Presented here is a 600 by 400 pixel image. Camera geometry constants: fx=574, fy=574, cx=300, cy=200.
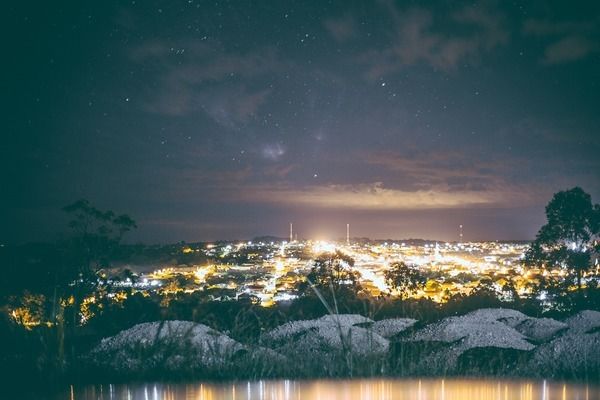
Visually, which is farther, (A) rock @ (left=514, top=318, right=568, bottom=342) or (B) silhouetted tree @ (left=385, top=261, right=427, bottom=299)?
(B) silhouetted tree @ (left=385, top=261, right=427, bottom=299)

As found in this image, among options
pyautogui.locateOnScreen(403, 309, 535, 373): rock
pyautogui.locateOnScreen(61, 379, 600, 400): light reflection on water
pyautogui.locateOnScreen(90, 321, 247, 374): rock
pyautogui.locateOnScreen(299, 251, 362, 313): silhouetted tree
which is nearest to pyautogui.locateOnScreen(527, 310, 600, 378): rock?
pyautogui.locateOnScreen(403, 309, 535, 373): rock

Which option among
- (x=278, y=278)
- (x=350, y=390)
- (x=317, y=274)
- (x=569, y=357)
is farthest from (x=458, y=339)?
(x=278, y=278)

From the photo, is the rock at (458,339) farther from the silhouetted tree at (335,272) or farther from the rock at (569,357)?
the silhouetted tree at (335,272)

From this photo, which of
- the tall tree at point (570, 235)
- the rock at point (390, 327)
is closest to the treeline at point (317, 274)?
the tall tree at point (570, 235)

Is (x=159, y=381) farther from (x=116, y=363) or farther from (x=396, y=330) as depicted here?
(x=396, y=330)

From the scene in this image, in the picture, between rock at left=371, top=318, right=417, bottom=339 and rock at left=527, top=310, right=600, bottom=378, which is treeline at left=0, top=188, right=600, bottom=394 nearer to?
rock at left=371, top=318, right=417, bottom=339

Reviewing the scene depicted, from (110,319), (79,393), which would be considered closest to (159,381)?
(79,393)

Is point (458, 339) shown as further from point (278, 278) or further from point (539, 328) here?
point (278, 278)

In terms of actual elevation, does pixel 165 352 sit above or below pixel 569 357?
above
